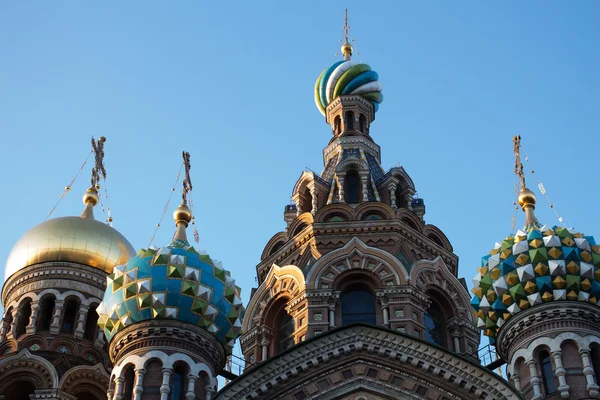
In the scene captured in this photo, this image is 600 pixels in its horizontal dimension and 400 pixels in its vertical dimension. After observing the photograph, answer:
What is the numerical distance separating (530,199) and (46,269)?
26.9 feet

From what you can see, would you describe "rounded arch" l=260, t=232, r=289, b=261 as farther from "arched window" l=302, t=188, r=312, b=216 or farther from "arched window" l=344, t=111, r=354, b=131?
"arched window" l=344, t=111, r=354, b=131

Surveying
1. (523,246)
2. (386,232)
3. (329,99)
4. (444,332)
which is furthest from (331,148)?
(523,246)

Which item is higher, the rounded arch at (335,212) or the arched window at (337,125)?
the arched window at (337,125)

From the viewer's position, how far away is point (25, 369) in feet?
57.2

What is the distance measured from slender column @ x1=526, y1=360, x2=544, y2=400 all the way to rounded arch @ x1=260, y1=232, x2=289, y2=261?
6.31m

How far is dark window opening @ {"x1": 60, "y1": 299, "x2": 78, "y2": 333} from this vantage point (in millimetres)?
19072


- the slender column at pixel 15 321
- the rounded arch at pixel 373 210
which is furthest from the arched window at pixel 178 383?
the rounded arch at pixel 373 210

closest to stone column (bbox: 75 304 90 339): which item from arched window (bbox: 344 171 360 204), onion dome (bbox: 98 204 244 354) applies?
onion dome (bbox: 98 204 244 354)

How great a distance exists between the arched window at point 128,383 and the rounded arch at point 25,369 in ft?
10.1

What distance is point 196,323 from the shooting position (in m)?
14.9

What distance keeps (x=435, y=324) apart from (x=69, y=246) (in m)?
6.36

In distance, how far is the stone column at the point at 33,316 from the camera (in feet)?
61.0

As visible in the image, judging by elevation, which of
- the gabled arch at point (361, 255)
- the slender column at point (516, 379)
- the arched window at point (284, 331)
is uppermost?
the gabled arch at point (361, 255)

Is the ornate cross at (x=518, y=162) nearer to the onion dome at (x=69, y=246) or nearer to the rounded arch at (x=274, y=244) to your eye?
the rounded arch at (x=274, y=244)
